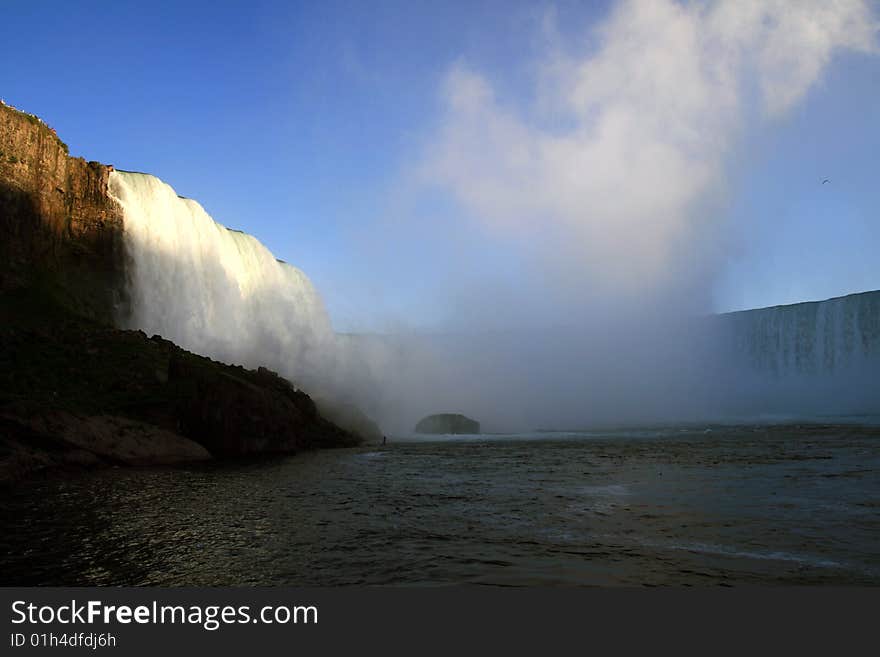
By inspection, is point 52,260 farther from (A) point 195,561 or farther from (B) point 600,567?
(B) point 600,567

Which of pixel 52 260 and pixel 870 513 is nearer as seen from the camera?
pixel 870 513

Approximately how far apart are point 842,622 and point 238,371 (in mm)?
32400

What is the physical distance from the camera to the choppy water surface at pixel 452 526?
852cm

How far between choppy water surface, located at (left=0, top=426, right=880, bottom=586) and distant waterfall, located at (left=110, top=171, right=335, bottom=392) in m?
23.6

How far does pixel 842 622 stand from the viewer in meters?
5.99

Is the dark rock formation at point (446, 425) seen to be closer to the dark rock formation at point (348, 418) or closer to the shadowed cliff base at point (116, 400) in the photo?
the dark rock formation at point (348, 418)

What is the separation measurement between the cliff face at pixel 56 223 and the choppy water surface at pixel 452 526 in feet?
56.3

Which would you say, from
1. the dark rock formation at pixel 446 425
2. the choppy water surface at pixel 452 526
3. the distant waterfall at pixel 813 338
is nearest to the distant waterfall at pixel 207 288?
the dark rock formation at pixel 446 425

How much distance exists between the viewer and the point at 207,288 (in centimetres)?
4822

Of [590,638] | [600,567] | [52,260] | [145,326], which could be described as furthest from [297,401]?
[590,638]

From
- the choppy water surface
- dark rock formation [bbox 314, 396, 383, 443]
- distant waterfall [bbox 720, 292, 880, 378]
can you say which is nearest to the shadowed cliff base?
the choppy water surface

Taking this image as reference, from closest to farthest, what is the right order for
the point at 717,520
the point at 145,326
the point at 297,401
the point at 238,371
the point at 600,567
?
the point at 600,567
the point at 717,520
the point at 238,371
the point at 297,401
the point at 145,326

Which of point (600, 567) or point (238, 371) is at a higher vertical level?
point (238, 371)

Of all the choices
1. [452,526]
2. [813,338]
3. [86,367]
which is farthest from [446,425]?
[813,338]
